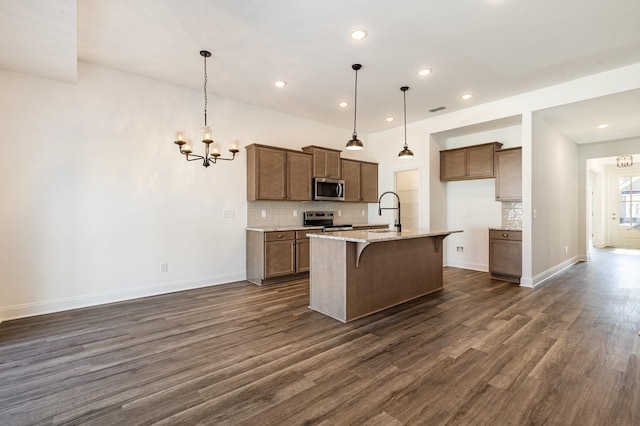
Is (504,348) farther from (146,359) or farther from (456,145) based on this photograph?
(456,145)

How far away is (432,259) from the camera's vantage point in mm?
4305

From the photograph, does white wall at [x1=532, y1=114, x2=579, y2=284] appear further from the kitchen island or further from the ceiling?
the kitchen island

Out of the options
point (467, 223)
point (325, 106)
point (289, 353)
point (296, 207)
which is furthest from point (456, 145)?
point (289, 353)

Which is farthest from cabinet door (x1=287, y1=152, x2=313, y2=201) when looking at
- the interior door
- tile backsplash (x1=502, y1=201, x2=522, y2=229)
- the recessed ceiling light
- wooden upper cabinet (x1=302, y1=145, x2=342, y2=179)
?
the interior door

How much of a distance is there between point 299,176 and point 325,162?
69cm

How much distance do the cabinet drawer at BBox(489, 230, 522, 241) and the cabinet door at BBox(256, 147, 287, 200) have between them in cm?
359

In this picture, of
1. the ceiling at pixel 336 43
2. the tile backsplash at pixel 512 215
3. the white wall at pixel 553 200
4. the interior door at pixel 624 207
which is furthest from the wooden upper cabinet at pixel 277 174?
the interior door at pixel 624 207

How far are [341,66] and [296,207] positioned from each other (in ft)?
8.99

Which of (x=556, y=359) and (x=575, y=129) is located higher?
(x=575, y=129)

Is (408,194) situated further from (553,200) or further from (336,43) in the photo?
(336,43)

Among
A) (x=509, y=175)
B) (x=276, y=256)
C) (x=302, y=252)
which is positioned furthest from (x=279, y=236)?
(x=509, y=175)

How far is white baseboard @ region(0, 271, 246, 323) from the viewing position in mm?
3408

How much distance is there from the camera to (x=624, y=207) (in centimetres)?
962

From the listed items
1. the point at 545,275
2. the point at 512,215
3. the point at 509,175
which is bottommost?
the point at 545,275
